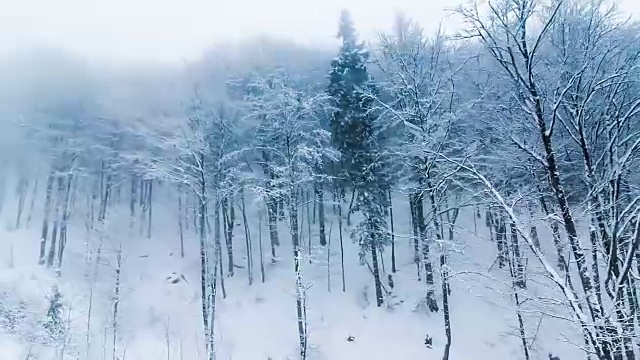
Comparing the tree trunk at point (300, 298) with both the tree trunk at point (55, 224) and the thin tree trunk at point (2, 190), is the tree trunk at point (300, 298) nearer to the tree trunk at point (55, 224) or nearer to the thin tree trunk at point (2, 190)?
the tree trunk at point (55, 224)

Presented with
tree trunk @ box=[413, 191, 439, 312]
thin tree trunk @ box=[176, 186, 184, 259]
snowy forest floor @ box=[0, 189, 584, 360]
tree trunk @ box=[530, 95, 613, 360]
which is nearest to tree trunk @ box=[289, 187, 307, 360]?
snowy forest floor @ box=[0, 189, 584, 360]

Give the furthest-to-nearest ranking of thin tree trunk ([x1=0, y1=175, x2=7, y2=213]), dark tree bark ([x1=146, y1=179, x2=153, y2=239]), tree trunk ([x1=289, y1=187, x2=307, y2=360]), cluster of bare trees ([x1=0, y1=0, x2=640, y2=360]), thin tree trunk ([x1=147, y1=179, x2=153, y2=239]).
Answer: dark tree bark ([x1=146, y1=179, x2=153, y2=239]) < thin tree trunk ([x1=147, y1=179, x2=153, y2=239]) < thin tree trunk ([x1=0, y1=175, x2=7, y2=213]) < tree trunk ([x1=289, y1=187, x2=307, y2=360]) < cluster of bare trees ([x1=0, y1=0, x2=640, y2=360])

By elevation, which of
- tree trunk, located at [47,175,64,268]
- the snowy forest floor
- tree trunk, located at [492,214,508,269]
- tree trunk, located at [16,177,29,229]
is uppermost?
tree trunk, located at [16,177,29,229]

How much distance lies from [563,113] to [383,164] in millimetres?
15050

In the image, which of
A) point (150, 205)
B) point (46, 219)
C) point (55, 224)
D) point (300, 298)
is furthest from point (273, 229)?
point (46, 219)

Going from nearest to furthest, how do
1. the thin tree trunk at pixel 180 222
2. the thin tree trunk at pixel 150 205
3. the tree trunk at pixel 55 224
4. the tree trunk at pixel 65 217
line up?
the tree trunk at pixel 55 224
the tree trunk at pixel 65 217
the thin tree trunk at pixel 180 222
the thin tree trunk at pixel 150 205

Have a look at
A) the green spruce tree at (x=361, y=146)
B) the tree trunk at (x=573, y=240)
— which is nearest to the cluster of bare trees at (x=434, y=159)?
the tree trunk at (x=573, y=240)

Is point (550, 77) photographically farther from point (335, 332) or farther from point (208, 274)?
point (208, 274)

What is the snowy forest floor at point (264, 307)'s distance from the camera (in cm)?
2155

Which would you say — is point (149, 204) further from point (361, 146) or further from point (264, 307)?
point (361, 146)

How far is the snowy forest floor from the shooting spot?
21.5 metres

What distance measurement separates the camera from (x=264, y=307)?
26.7 meters

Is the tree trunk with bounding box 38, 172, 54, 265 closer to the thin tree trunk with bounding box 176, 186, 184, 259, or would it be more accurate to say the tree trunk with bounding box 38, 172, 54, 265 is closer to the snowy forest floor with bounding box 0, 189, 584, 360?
A: the snowy forest floor with bounding box 0, 189, 584, 360

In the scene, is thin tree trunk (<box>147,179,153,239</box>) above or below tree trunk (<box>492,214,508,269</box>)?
above
